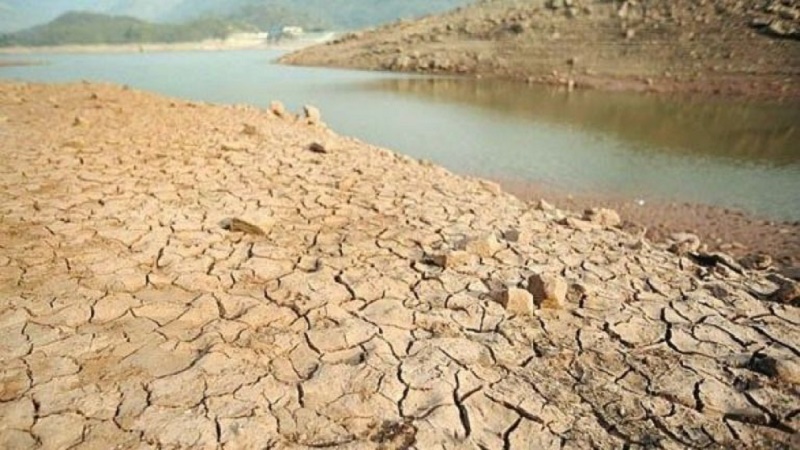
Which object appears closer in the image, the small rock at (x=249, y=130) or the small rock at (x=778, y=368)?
the small rock at (x=778, y=368)

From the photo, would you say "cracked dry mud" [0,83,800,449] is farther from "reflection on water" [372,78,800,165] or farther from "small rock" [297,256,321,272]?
"reflection on water" [372,78,800,165]

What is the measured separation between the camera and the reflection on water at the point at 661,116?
32.2 ft

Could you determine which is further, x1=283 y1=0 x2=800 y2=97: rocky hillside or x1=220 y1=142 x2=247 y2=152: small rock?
x1=283 y1=0 x2=800 y2=97: rocky hillside

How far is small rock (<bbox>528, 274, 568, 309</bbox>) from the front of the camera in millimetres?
2680

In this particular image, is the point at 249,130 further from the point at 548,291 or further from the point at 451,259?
the point at 548,291

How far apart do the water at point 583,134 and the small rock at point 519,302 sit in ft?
16.6

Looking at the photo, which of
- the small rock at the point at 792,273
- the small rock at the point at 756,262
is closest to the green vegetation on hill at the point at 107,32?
the small rock at the point at 756,262

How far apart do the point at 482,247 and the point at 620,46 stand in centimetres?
2066

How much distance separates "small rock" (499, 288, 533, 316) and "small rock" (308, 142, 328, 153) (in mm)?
3609

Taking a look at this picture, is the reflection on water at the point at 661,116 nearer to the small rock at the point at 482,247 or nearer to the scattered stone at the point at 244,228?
the small rock at the point at 482,247

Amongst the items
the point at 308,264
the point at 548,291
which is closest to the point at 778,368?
the point at 548,291

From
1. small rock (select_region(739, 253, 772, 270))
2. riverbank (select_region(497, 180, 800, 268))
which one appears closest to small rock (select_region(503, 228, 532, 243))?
Result: small rock (select_region(739, 253, 772, 270))

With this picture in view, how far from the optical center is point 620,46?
20.6 meters

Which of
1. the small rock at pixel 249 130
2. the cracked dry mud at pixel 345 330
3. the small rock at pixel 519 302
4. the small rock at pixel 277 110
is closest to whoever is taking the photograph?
the cracked dry mud at pixel 345 330
